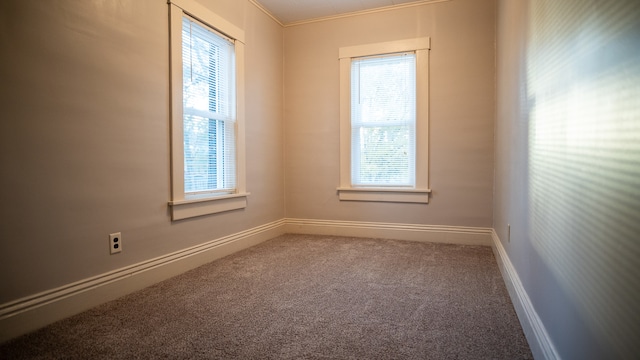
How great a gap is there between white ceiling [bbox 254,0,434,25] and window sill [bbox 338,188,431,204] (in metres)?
2.08

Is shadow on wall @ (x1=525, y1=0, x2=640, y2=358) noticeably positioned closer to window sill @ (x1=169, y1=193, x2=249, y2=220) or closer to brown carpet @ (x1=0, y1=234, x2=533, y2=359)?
brown carpet @ (x1=0, y1=234, x2=533, y2=359)

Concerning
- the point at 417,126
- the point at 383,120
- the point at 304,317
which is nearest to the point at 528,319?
the point at 304,317

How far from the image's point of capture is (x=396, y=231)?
3.98m

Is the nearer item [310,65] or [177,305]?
[177,305]

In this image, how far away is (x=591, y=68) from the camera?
96cm

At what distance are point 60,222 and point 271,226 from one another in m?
2.37

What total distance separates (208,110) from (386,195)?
2131mm

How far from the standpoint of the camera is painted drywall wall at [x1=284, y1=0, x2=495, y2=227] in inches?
144

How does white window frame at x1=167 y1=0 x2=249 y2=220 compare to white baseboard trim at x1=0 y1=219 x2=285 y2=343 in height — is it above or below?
above

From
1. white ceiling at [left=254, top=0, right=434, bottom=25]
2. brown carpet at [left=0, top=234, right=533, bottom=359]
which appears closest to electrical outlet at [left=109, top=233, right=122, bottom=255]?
brown carpet at [left=0, top=234, right=533, bottom=359]

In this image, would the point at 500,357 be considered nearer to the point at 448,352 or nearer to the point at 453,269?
the point at 448,352

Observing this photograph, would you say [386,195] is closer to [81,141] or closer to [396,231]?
[396,231]

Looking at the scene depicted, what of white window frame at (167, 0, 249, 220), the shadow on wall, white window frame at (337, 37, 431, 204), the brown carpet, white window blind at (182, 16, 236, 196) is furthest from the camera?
white window frame at (337, 37, 431, 204)

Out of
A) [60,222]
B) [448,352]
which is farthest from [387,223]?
[60,222]
